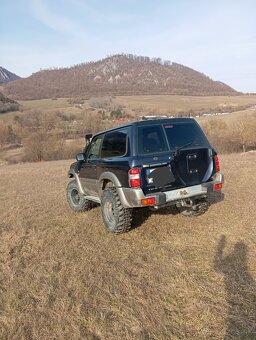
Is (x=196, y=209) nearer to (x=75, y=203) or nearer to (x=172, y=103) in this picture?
(x=75, y=203)

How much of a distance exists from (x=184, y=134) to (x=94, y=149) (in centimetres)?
208

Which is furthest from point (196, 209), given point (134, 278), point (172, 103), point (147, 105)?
point (172, 103)

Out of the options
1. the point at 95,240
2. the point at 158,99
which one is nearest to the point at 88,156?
the point at 95,240

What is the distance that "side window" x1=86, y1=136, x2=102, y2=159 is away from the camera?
21.9 feet

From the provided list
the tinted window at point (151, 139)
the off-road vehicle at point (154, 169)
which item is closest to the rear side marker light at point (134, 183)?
the off-road vehicle at point (154, 169)

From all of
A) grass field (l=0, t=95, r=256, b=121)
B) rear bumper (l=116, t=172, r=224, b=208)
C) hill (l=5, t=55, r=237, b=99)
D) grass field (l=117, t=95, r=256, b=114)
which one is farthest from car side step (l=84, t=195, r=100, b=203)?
hill (l=5, t=55, r=237, b=99)

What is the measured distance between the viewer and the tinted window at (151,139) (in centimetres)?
535

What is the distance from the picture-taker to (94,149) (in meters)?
6.89

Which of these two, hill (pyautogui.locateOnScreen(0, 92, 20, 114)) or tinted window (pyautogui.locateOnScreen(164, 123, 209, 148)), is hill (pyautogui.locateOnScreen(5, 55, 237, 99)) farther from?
tinted window (pyautogui.locateOnScreen(164, 123, 209, 148))

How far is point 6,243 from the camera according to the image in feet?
19.0

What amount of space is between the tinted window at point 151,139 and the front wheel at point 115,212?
1.00 meters

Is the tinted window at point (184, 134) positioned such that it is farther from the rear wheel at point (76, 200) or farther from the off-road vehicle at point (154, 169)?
the rear wheel at point (76, 200)

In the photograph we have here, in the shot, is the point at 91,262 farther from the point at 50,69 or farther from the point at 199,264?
the point at 50,69

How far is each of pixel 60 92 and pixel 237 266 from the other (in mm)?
101371
